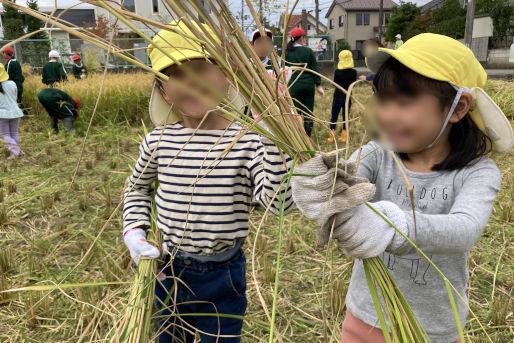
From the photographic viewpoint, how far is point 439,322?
1119 mm

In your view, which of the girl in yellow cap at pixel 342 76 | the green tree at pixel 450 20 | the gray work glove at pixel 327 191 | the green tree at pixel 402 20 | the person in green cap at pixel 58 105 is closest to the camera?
the gray work glove at pixel 327 191

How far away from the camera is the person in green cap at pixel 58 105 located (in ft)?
20.7

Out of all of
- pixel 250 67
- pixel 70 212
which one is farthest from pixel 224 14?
pixel 70 212

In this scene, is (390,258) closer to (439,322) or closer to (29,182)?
(439,322)

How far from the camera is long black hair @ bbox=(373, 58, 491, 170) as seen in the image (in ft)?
3.34

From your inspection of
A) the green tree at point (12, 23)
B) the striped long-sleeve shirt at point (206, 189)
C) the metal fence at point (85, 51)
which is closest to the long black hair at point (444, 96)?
the striped long-sleeve shirt at point (206, 189)

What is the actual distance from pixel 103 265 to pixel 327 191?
2.12 metres

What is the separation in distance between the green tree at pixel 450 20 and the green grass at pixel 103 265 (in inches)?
1024

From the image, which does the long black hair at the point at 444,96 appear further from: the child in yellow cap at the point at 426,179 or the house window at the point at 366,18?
the house window at the point at 366,18

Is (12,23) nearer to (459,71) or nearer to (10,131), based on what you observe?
(10,131)

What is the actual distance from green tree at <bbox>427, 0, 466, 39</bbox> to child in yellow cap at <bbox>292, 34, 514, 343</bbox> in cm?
2878

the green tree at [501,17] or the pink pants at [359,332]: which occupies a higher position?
the green tree at [501,17]

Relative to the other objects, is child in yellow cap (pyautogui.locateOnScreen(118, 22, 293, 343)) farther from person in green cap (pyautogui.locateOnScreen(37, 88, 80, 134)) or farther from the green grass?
person in green cap (pyautogui.locateOnScreen(37, 88, 80, 134))

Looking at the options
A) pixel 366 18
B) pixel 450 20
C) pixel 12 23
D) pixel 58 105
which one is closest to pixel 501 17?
pixel 450 20
